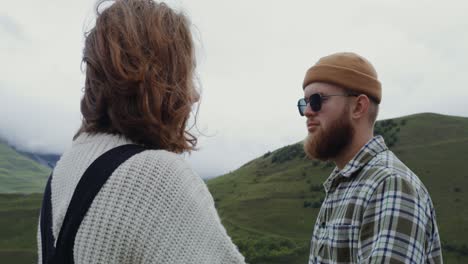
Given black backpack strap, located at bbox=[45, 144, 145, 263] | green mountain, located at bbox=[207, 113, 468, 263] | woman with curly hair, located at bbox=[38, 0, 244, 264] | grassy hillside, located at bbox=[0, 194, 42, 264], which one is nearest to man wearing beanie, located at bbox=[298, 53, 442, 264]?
woman with curly hair, located at bbox=[38, 0, 244, 264]

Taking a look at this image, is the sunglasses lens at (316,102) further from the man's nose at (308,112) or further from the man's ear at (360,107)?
the man's ear at (360,107)

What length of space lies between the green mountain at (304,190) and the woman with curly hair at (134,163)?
63.3 metres

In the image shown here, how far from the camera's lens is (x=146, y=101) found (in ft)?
7.59

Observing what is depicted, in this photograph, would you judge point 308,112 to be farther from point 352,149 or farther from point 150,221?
point 150,221

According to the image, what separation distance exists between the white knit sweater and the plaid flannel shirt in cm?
162

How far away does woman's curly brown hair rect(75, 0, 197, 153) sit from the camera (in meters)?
2.33

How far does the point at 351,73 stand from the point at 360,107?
318 mm

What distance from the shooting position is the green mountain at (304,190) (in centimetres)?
6825

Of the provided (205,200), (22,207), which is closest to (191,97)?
(205,200)

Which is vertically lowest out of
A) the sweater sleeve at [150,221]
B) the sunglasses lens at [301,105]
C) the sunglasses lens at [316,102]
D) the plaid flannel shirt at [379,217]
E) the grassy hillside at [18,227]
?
the grassy hillside at [18,227]

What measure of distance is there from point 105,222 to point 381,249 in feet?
6.70

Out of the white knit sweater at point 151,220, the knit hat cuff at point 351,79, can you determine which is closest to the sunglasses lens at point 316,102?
the knit hat cuff at point 351,79

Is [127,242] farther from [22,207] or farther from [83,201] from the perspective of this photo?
[22,207]

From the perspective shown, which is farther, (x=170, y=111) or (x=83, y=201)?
(x=170, y=111)
